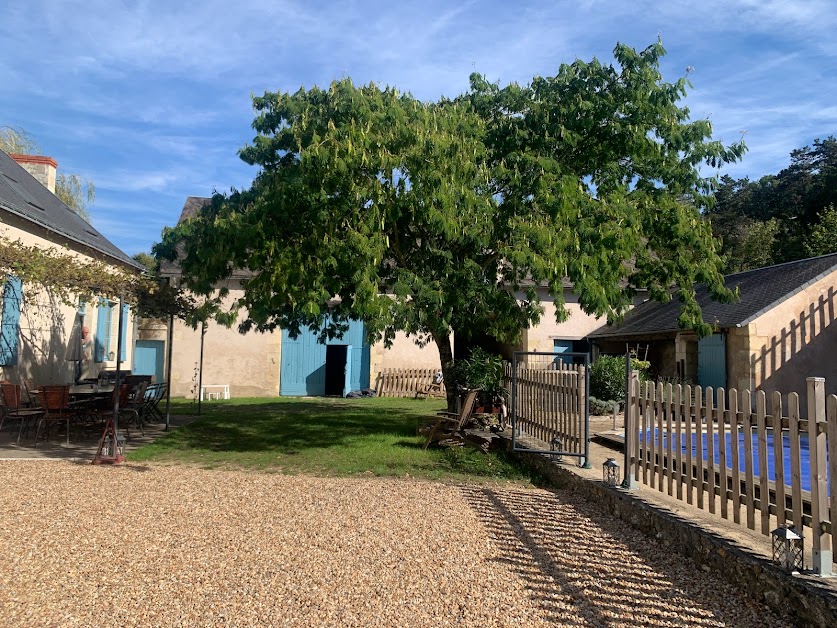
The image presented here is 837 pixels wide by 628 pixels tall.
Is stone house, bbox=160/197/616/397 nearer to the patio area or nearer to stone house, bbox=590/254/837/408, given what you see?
stone house, bbox=590/254/837/408

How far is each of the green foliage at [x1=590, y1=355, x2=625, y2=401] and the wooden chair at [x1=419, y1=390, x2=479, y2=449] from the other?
559 cm

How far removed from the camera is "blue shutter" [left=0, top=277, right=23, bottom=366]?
1186 centimetres

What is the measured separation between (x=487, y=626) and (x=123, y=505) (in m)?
3.94

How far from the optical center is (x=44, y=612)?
11.4 feet

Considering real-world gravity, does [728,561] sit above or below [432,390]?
below

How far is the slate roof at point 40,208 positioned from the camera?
12213 mm

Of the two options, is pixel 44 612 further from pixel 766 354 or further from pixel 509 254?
pixel 766 354

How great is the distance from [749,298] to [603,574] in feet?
41.5

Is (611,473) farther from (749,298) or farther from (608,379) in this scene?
(749,298)

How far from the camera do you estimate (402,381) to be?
2025 cm

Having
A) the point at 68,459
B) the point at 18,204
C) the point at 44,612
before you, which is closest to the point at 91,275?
the point at 68,459

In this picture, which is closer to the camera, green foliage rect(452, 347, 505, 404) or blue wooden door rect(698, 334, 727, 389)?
green foliage rect(452, 347, 505, 404)

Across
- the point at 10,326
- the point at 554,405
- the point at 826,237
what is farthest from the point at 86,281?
the point at 826,237

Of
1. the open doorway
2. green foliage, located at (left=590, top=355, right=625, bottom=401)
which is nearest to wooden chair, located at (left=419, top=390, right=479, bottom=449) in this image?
green foliage, located at (left=590, top=355, right=625, bottom=401)
